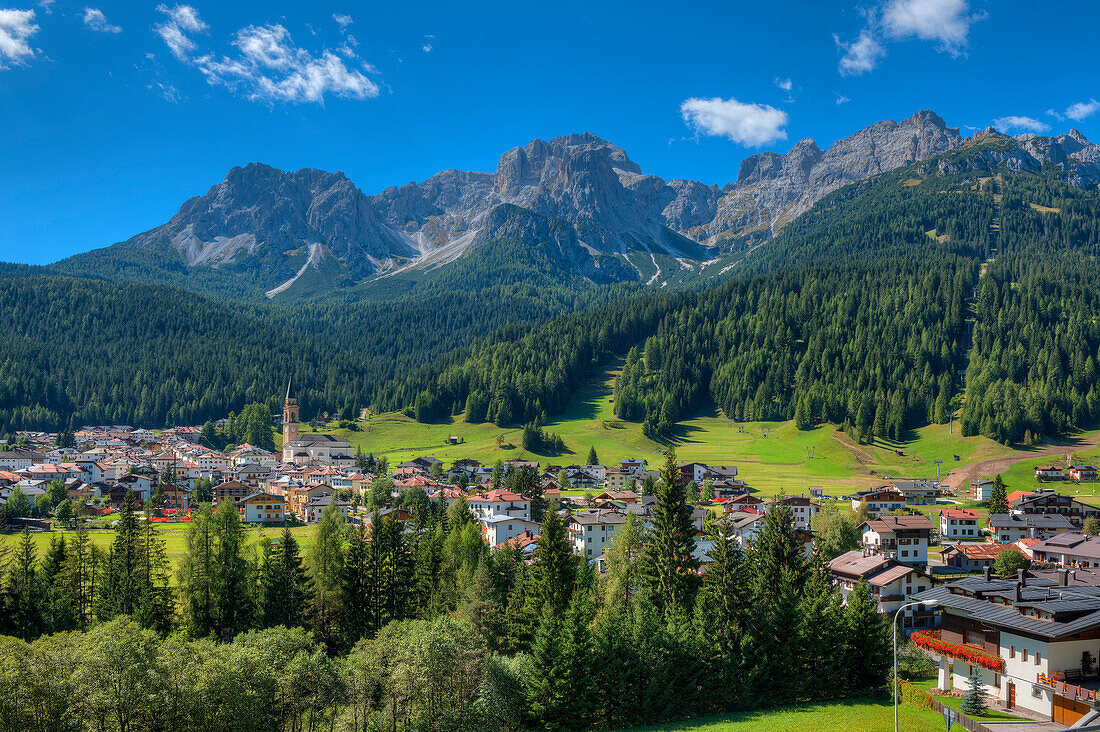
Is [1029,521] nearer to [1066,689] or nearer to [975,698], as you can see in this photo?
[975,698]

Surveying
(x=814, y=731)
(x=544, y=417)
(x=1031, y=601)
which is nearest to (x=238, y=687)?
(x=814, y=731)

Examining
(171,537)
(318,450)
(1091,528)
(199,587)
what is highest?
(318,450)

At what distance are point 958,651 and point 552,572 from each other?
25.4 meters

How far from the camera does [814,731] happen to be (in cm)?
3809

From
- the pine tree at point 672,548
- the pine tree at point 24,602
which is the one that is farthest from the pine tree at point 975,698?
the pine tree at point 24,602

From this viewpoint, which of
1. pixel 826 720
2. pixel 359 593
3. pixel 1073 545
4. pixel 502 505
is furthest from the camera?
pixel 502 505

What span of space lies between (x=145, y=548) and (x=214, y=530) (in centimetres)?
543

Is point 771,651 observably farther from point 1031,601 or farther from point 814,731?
point 1031,601

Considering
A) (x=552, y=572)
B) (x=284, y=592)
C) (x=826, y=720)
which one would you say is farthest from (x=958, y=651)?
(x=284, y=592)

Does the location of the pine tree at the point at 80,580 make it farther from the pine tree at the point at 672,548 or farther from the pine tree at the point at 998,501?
the pine tree at the point at 998,501

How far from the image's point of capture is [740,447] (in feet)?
548

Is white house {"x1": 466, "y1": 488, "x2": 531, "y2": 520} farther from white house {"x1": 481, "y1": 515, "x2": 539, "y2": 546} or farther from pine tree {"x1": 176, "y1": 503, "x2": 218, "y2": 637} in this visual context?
pine tree {"x1": 176, "y1": 503, "x2": 218, "y2": 637}

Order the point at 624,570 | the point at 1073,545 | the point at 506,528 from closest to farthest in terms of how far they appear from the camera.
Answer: the point at 624,570, the point at 1073,545, the point at 506,528

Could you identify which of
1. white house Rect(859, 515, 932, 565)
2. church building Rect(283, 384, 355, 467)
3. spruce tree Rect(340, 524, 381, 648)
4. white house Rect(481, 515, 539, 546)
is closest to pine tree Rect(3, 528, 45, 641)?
spruce tree Rect(340, 524, 381, 648)
